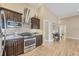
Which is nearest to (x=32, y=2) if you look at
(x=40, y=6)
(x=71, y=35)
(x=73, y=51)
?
(x=40, y=6)

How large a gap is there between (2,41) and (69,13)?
2.02 meters

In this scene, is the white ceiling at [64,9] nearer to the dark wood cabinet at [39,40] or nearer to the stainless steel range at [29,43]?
the dark wood cabinet at [39,40]

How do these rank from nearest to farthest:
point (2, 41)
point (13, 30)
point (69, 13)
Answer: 1. point (2, 41)
2. point (13, 30)
3. point (69, 13)

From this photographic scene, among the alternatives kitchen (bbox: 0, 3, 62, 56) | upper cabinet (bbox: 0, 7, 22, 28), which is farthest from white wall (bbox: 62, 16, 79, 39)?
upper cabinet (bbox: 0, 7, 22, 28)

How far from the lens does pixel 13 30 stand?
3062mm

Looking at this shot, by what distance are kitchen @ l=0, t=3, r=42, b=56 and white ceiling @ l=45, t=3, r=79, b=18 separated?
22.1 inches

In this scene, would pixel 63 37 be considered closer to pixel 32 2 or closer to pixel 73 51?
pixel 73 51

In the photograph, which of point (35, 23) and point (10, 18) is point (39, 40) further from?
point (10, 18)

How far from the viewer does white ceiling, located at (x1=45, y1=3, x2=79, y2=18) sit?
9.97 ft

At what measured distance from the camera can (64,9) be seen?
3258 mm

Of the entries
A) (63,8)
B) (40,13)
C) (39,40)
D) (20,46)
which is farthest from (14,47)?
(63,8)

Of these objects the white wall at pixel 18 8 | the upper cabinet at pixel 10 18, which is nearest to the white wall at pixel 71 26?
the white wall at pixel 18 8

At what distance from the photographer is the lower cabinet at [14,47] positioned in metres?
2.96

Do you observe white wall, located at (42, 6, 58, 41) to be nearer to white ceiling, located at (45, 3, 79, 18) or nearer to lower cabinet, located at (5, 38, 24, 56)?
white ceiling, located at (45, 3, 79, 18)
